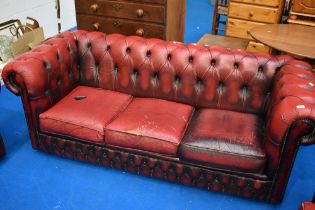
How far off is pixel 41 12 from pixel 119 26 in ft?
7.17

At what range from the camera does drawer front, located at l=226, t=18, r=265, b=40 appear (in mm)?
4172

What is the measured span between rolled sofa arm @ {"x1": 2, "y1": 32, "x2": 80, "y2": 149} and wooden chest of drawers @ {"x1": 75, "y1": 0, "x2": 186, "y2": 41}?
1.09ft

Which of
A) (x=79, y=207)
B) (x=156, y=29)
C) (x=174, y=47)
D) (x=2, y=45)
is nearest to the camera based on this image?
(x=79, y=207)

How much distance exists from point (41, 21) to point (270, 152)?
3828 mm

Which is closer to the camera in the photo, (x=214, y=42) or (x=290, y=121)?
(x=290, y=121)

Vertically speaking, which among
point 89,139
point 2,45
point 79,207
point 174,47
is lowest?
point 79,207

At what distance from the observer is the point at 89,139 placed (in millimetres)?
2367

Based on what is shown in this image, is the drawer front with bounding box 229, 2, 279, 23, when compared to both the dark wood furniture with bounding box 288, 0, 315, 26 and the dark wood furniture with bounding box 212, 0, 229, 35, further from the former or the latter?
the dark wood furniture with bounding box 212, 0, 229, 35

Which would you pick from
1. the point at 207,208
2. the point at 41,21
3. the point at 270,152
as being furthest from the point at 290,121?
the point at 41,21

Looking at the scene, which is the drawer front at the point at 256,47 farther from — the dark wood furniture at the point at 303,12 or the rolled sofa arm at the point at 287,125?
the rolled sofa arm at the point at 287,125

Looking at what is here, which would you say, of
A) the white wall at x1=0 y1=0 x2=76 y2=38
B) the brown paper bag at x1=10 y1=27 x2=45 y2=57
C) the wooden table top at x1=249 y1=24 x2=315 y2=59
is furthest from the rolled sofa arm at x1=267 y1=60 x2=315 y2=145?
the white wall at x1=0 y1=0 x2=76 y2=38

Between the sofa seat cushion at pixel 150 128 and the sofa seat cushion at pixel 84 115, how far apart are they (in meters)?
0.07

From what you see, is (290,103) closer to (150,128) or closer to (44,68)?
(150,128)

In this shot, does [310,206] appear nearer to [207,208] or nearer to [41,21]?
[207,208]
